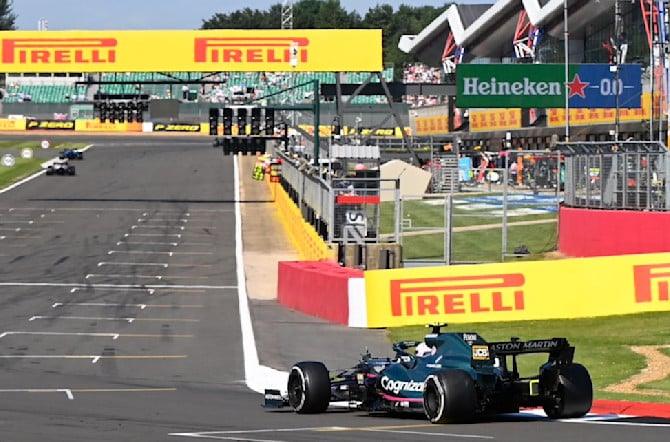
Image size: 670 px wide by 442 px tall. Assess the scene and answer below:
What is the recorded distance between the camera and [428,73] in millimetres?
136625

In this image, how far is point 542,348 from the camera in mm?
14117

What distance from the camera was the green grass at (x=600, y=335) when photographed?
20891 mm

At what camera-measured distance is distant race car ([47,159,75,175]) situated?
85.3 metres

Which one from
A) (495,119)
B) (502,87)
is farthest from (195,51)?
(495,119)

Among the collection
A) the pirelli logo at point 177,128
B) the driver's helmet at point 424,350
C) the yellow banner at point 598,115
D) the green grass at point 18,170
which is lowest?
the driver's helmet at point 424,350

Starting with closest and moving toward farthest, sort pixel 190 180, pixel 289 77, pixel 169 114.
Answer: pixel 169 114, pixel 190 180, pixel 289 77

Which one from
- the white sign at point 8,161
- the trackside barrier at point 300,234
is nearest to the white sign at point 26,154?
the white sign at point 8,161

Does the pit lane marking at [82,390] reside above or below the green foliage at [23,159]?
below

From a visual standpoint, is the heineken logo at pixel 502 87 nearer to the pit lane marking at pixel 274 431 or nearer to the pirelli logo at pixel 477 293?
the pirelli logo at pixel 477 293

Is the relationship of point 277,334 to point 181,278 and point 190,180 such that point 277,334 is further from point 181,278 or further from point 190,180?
point 190,180

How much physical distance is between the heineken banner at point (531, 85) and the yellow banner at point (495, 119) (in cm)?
2419

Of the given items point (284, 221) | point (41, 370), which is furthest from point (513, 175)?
point (41, 370)

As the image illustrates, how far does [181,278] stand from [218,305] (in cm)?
710

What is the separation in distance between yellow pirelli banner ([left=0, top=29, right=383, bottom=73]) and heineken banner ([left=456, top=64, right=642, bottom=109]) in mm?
5051
